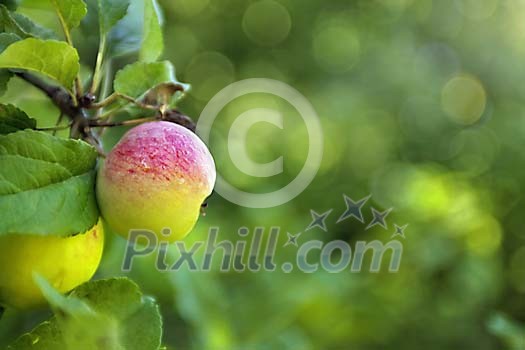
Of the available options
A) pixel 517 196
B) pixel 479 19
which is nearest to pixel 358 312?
pixel 517 196

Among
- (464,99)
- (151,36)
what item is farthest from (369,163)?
(151,36)

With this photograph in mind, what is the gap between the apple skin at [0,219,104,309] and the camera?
1.94 ft

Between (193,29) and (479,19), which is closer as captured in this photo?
(193,29)

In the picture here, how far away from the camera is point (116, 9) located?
71cm

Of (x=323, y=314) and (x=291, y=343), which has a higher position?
(x=291, y=343)

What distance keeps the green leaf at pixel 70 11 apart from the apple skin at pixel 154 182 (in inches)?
5.2

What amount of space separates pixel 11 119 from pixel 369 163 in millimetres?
1876

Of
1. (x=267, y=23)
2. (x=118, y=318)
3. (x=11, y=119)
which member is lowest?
(x=267, y=23)

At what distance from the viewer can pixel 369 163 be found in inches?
94.0

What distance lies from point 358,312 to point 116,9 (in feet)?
4.23

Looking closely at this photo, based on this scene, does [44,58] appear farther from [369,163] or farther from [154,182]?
[369,163]

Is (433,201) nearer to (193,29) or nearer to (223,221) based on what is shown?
(223,221)

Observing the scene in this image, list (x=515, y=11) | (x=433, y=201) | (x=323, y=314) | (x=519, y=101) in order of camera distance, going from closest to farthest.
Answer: (x=323, y=314) < (x=433, y=201) < (x=519, y=101) < (x=515, y=11)

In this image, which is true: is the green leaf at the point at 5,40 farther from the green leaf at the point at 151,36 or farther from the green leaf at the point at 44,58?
the green leaf at the point at 151,36
